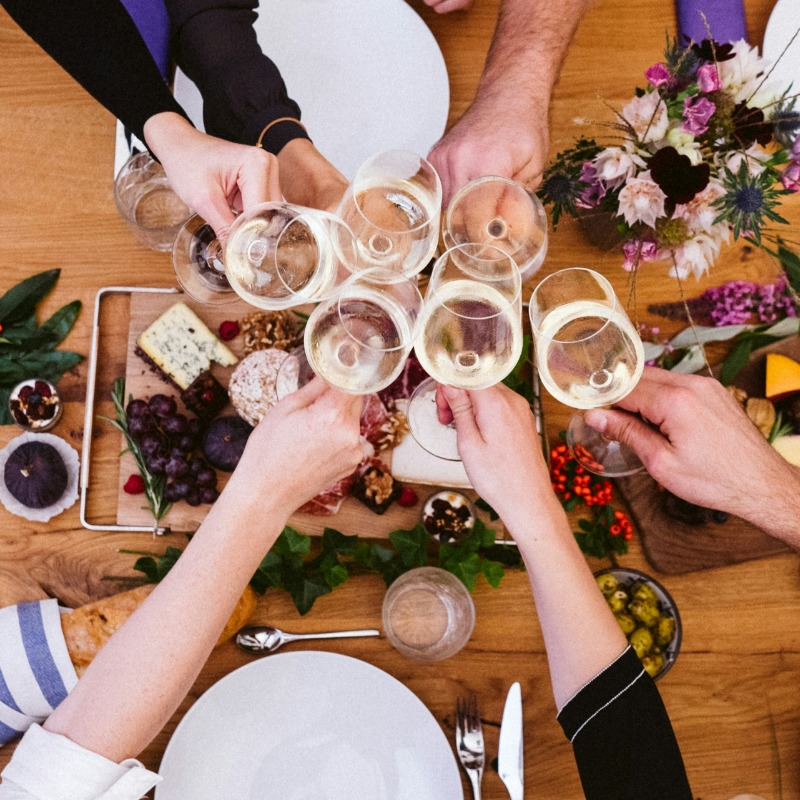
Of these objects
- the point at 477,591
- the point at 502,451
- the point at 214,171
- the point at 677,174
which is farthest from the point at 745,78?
the point at 477,591

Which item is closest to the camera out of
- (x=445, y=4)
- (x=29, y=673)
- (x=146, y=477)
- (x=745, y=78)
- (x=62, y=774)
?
(x=62, y=774)

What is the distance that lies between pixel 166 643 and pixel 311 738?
0.36 meters

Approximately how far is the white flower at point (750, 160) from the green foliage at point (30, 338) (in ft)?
3.46

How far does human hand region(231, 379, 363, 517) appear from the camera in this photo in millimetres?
891

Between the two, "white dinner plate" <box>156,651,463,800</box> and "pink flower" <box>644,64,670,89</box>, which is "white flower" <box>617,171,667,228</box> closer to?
"pink flower" <box>644,64,670,89</box>

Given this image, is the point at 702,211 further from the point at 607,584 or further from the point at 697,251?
the point at 607,584

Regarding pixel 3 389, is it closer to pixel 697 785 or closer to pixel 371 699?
pixel 371 699

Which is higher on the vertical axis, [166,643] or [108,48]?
[108,48]

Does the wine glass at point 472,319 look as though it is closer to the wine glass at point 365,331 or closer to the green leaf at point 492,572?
the wine glass at point 365,331

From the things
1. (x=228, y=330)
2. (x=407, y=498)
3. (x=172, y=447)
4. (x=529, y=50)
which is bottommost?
(x=407, y=498)

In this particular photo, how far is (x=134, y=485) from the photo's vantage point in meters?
1.13

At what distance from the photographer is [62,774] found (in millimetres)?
814

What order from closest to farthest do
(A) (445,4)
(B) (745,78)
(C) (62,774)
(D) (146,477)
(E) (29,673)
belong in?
1. (C) (62,774)
2. (B) (745,78)
3. (E) (29,673)
4. (D) (146,477)
5. (A) (445,4)

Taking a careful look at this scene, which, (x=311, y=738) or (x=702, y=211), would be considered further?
(x=311, y=738)
